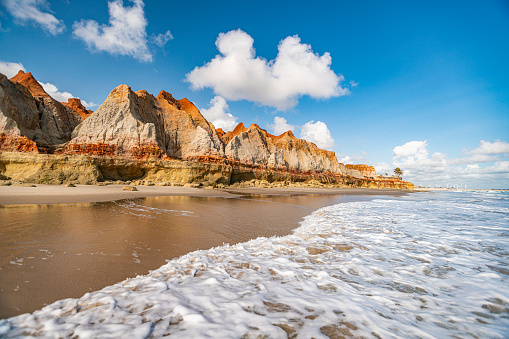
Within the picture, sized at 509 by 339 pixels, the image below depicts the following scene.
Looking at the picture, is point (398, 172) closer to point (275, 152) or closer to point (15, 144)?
point (275, 152)

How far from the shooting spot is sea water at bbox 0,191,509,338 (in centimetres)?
173

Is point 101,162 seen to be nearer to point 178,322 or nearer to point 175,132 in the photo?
point 175,132

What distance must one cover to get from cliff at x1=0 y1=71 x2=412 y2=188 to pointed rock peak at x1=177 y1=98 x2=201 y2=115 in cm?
15

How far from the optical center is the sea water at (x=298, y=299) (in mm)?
1729

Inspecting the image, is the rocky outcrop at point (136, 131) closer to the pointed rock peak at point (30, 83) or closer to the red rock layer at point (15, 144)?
the red rock layer at point (15, 144)

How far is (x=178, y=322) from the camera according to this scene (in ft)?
5.79

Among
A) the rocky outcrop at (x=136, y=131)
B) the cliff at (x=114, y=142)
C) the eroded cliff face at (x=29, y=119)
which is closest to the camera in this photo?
the cliff at (x=114, y=142)

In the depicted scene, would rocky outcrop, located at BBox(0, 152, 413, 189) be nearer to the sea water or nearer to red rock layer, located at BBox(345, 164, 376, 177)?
the sea water

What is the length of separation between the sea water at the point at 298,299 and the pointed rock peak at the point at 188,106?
3962 cm

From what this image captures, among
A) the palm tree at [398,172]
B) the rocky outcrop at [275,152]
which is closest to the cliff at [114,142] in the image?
the rocky outcrop at [275,152]

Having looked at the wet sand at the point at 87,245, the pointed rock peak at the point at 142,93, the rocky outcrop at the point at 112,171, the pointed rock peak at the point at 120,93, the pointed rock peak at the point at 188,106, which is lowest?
the wet sand at the point at 87,245

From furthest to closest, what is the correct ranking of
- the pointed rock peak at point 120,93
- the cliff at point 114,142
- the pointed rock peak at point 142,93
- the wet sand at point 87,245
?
1. the pointed rock peak at point 142,93
2. the pointed rock peak at point 120,93
3. the cliff at point 114,142
4. the wet sand at point 87,245

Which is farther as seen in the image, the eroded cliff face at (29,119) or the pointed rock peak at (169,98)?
the pointed rock peak at (169,98)

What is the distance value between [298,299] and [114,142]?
27452 mm
